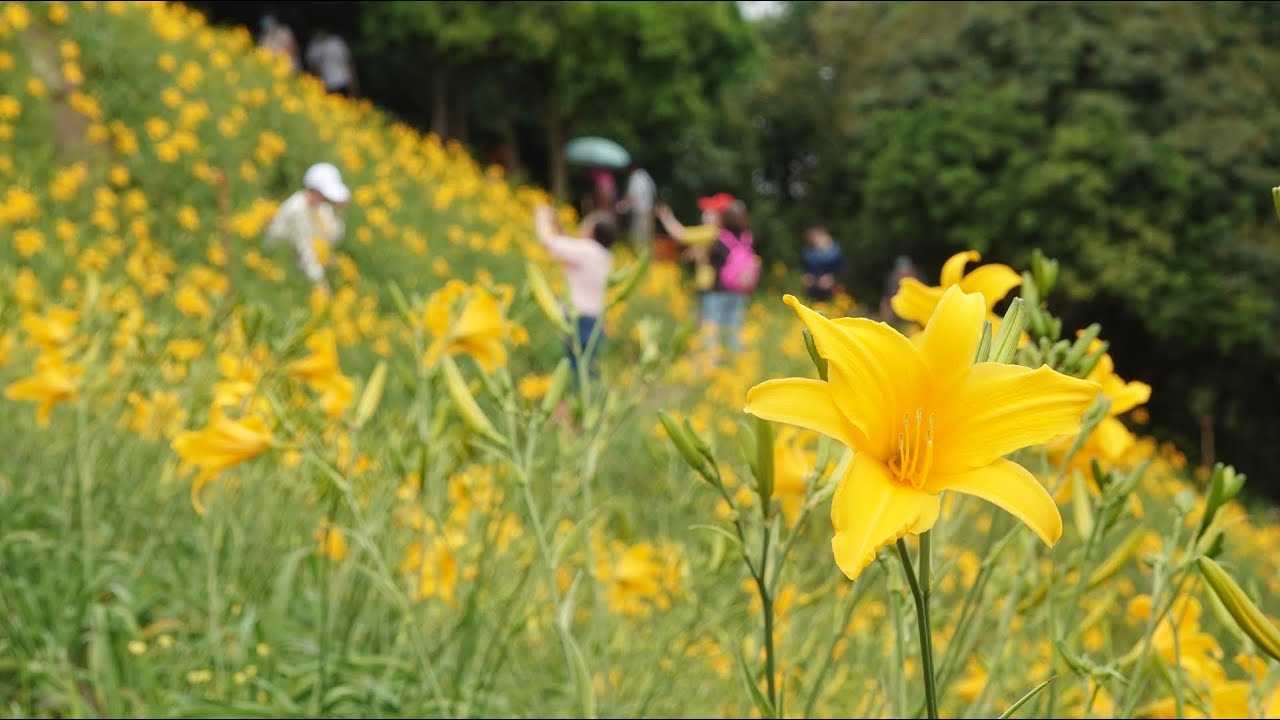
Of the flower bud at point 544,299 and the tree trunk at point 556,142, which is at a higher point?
the tree trunk at point 556,142

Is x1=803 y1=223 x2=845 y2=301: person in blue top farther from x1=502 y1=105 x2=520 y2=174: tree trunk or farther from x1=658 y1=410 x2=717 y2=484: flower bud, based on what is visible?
x1=658 y1=410 x2=717 y2=484: flower bud

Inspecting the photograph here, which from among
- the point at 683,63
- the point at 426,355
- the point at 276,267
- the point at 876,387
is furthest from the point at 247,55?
the point at 876,387

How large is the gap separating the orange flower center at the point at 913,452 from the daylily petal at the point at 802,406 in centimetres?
3

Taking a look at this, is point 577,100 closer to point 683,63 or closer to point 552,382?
point 683,63

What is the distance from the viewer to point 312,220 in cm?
590

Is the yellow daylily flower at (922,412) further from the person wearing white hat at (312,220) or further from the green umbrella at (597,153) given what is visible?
the green umbrella at (597,153)

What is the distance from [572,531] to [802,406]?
51cm

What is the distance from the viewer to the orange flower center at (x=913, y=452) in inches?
24.5

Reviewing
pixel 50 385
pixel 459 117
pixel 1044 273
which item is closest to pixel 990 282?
pixel 1044 273

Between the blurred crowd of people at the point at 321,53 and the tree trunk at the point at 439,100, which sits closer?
the blurred crowd of people at the point at 321,53

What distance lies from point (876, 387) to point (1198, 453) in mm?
7673

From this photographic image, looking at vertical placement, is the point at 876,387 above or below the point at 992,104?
below

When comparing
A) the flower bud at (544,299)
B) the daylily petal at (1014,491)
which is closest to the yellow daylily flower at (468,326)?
the flower bud at (544,299)

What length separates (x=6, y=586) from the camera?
5.88 feet
